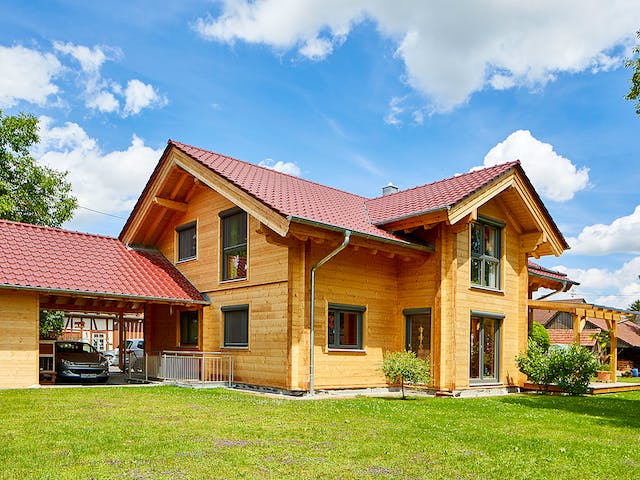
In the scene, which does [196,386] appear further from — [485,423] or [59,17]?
[59,17]

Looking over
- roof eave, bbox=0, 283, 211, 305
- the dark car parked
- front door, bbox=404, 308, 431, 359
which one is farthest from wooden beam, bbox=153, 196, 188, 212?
front door, bbox=404, 308, 431, 359

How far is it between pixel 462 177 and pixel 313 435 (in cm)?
1091

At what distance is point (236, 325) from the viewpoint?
1612 cm

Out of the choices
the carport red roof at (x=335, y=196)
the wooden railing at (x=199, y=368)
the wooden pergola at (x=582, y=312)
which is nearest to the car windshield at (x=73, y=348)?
the wooden railing at (x=199, y=368)

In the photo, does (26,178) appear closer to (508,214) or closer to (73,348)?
(73,348)

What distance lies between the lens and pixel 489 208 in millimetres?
17047

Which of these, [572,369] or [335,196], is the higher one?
[335,196]

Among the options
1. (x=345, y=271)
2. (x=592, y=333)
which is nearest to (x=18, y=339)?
(x=345, y=271)

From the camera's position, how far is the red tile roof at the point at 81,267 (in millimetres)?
14742

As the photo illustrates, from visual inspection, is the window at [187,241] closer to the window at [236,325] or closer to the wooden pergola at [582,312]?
the window at [236,325]

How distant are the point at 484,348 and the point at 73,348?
510 inches

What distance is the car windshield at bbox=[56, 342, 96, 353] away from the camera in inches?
749

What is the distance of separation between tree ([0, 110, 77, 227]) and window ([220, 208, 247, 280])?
46.5ft

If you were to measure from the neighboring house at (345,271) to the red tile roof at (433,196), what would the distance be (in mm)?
72
